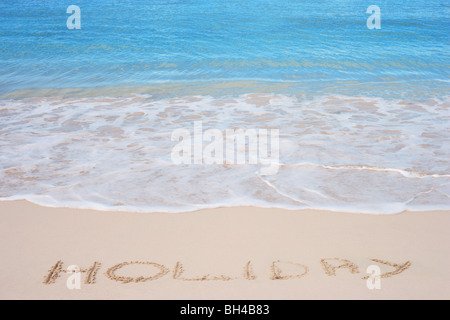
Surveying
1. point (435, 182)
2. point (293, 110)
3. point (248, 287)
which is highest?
point (293, 110)

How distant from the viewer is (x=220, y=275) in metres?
2.61

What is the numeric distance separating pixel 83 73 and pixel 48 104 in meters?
2.70

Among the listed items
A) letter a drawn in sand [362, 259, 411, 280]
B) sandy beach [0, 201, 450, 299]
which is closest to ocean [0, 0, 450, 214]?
sandy beach [0, 201, 450, 299]

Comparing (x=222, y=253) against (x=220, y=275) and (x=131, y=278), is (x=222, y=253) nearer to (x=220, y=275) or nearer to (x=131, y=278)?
(x=220, y=275)

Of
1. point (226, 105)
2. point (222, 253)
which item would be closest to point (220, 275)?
point (222, 253)

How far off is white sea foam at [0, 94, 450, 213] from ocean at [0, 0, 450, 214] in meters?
0.02

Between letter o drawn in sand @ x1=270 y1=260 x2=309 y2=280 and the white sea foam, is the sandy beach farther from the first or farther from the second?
the white sea foam

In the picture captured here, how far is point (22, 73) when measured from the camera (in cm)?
984

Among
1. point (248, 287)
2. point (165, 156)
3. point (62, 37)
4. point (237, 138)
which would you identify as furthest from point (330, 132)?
point (62, 37)

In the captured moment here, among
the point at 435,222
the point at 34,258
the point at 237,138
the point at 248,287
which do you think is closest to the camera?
the point at 248,287

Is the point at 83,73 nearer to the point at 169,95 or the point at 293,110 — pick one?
the point at 169,95

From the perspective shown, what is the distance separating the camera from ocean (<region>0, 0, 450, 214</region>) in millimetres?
3840
